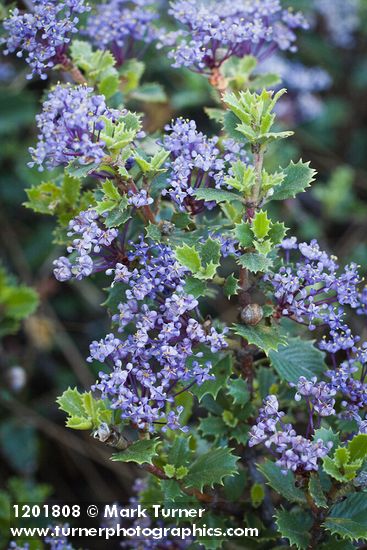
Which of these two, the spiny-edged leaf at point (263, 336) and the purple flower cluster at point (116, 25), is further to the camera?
the purple flower cluster at point (116, 25)

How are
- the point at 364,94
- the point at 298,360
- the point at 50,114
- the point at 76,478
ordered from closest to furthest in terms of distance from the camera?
the point at 50,114
the point at 298,360
the point at 76,478
the point at 364,94

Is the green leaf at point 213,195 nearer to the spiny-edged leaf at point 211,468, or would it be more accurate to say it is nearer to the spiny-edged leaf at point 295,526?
the spiny-edged leaf at point 211,468

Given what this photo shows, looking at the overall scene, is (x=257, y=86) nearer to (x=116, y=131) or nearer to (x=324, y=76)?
(x=116, y=131)

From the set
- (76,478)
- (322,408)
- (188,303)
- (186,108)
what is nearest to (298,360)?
(322,408)

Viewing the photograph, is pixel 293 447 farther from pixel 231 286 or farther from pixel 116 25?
pixel 116 25

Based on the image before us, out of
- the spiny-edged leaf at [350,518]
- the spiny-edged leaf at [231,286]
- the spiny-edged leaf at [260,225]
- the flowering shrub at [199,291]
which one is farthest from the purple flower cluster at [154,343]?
the spiny-edged leaf at [350,518]

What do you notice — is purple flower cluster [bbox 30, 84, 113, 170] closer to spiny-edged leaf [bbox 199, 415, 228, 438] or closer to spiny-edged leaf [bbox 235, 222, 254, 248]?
spiny-edged leaf [bbox 235, 222, 254, 248]

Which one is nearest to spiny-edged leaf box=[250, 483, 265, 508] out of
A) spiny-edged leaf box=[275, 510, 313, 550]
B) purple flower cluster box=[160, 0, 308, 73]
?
spiny-edged leaf box=[275, 510, 313, 550]
